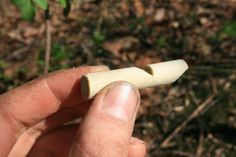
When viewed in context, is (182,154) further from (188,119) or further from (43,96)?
(43,96)

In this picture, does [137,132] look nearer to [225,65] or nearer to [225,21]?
[225,65]

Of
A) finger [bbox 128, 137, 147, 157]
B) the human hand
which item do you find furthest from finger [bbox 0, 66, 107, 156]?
finger [bbox 128, 137, 147, 157]

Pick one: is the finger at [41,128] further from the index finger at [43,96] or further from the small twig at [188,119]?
the small twig at [188,119]

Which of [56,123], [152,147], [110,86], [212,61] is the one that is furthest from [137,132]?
[110,86]

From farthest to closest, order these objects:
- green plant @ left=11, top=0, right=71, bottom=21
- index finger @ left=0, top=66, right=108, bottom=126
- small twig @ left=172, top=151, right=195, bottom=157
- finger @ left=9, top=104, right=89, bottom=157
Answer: small twig @ left=172, top=151, right=195, bottom=157 → finger @ left=9, top=104, right=89, bottom=157 → index finger @ left=0, top=66, right=108, bottom=126 → green plant @ left=11, top=0, right=71, bottom=21

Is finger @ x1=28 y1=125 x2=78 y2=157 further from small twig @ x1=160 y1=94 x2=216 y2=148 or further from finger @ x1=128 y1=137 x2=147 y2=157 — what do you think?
small twig @ x1=160 y1=94 x2=216 y2=148

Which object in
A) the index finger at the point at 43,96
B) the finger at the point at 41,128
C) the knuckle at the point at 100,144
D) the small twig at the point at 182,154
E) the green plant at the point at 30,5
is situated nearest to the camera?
the knuckle at the point at 100,144

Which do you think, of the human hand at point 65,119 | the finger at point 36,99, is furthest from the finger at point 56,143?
the finger at point 36,99
